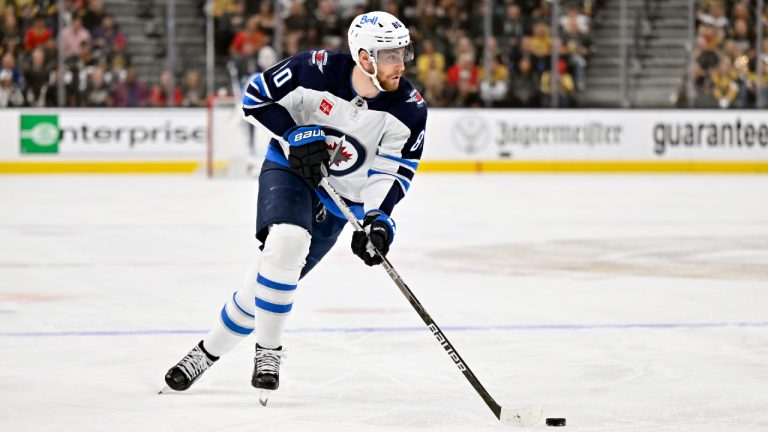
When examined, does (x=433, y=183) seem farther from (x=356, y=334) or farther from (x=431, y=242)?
(x=356, y=334)

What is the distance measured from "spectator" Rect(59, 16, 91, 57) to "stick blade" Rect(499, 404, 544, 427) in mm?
11377

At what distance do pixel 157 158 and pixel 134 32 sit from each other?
1351 millimetres

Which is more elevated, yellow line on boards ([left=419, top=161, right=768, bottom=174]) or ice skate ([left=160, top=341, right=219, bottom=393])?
ice skate ([left=160, top=341, right=219, bottom=393])

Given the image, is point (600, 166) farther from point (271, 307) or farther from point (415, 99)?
point (271, 307)

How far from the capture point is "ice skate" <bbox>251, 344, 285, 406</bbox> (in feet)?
11.8

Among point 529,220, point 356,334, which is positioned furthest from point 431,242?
point 356,334

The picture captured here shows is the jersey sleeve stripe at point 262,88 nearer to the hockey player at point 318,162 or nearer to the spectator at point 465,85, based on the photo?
the hockey player at point 318,162

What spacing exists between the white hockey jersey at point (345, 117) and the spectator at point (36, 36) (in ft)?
34.9

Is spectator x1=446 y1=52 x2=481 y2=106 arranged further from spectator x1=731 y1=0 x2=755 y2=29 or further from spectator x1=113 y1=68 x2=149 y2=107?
spectator x1=113 y1=68 x2=149 y2=107

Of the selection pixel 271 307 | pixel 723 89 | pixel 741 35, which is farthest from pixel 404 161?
pixel 741 35

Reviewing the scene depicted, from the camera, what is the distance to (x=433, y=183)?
1345 cm

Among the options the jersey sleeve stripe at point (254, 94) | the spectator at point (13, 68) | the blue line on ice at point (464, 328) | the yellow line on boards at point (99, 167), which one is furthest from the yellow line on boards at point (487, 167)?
the jersey sleeve stripe at point (254, 94)

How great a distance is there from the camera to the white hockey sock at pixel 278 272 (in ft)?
11.7

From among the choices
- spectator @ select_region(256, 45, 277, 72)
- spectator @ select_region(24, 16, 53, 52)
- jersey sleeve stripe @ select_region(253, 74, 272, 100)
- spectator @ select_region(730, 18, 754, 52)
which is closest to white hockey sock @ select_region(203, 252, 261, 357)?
jersey sleeve stripe @ select_region(253, 74, 272, 100)
